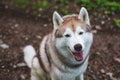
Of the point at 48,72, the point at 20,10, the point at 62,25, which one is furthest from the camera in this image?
the point at 20,10

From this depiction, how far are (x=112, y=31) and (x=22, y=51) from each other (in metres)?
1.73

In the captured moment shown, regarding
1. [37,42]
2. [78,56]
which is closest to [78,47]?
[78,56]

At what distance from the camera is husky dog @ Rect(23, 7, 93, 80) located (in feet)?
13.4

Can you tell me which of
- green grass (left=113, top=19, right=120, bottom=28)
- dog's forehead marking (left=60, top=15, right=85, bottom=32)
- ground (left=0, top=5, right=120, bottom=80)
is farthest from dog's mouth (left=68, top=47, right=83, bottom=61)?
green grass (left=113, top=19, right=120, bottom=28)

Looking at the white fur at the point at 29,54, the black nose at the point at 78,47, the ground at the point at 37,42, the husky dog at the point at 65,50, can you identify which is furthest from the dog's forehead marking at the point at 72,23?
the ground at the point at 37,42

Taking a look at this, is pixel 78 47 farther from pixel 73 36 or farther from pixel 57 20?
pixel 57 20

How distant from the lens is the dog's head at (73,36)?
4000 millimetres

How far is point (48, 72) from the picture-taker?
478cm

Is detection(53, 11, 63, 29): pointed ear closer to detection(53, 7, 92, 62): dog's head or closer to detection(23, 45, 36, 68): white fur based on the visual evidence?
detection(53, 7, 92, 62): dog's head

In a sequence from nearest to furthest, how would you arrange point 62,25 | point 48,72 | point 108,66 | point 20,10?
point 62,25, point 48,72, point 108,66, point 20,10

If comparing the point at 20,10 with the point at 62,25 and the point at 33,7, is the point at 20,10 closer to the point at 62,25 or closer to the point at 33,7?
the point at 33,7

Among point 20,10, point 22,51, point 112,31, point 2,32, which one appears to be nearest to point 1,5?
point 20,10

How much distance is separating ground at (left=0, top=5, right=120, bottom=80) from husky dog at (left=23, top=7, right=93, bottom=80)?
55 centimetres

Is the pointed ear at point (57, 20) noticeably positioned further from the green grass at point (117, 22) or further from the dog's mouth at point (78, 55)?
the green grass at point (117, 22)
